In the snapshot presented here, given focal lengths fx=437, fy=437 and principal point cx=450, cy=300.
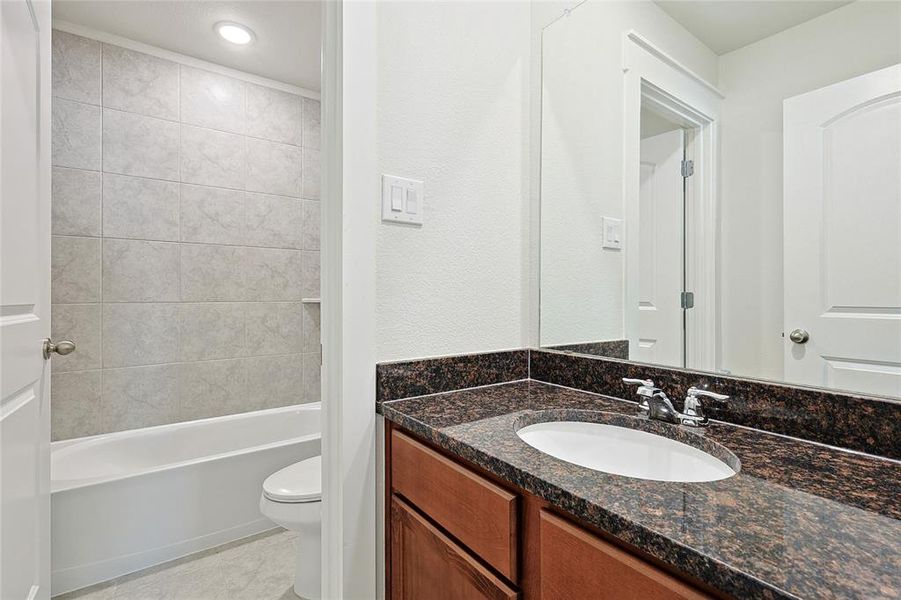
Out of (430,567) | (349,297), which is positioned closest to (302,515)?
(430,567)

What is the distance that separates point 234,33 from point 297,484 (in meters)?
2.13

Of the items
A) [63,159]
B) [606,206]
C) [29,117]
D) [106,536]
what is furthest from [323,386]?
[63,159]

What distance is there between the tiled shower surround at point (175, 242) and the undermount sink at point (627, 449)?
7.13 feet

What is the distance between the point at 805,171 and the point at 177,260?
266 centimetres

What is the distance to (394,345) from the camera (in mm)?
1084

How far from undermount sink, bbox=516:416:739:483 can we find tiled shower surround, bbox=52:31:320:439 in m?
2.17

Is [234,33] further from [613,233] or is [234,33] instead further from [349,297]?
[613,233]

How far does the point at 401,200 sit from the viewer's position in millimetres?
1091

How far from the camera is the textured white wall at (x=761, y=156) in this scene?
33.0 inches

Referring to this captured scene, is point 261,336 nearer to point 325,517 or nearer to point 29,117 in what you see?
point 29,117

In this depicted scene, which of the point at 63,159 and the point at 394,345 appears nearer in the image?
the point at 394,345

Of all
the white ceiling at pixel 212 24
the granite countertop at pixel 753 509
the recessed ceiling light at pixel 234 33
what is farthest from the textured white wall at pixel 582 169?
the recessed ceiling light at pixel 234 33

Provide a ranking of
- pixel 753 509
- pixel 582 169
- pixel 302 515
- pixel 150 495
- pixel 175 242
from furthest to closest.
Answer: pixel 175 242, pixel 150 495, pixel 302 515, pixel 582 169, pixel 753 509

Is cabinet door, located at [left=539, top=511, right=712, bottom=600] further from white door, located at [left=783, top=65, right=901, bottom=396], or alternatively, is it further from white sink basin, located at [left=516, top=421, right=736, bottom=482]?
white door, located at [left=783, top=65, right=901, bottom=396]
